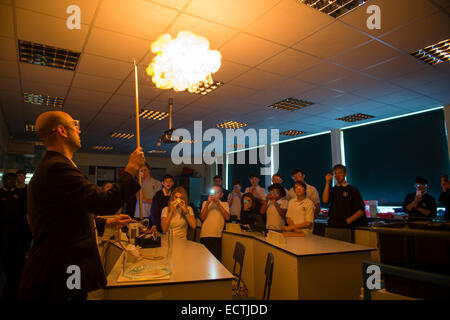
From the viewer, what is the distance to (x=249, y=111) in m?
5.40

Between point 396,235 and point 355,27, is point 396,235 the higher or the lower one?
the lower one

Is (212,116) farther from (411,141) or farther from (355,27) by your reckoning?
(411,141)

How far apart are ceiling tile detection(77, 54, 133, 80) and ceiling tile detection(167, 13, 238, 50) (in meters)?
1.01

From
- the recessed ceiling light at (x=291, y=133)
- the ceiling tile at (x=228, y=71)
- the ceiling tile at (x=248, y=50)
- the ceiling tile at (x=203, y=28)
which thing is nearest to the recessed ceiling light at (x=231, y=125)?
the recessed ceiling light at (x=291, y=133)

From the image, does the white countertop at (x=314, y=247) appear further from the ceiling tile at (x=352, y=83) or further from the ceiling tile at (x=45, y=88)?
the ceiling tile at (x=45, y=88)

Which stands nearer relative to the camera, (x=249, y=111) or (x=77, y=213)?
(x=77, y=213)

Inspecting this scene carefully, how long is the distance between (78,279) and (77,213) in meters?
0.27

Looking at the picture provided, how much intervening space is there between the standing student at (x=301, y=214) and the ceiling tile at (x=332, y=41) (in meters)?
1.70

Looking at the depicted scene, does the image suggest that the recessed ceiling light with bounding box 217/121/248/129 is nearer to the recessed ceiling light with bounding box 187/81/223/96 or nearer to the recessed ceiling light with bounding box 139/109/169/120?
the recessed ceiling light with bounding box 139/109/169/120

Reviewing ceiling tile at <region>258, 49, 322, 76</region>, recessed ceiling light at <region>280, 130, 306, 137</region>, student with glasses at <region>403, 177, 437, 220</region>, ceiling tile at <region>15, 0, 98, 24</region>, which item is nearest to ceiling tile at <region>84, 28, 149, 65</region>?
ceiling tile at <region>15, 0, 98, 24</region>
